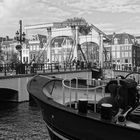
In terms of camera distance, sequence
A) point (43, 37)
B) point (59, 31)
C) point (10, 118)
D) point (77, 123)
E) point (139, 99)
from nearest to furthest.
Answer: point (77, 123) < point (139, 99) < point (10, 118) < point (59, 31) < point (43, 37)

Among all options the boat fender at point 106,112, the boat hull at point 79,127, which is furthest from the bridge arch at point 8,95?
the boat fender at point 106,112

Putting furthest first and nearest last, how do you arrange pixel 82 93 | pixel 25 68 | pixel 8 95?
pixel 25 68
pixel 8 95
pixel 82 93

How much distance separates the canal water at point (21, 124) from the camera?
464 inches

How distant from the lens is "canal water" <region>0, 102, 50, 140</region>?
38.6 feet

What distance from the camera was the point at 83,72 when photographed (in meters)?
32.2

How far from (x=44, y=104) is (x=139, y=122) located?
304cm

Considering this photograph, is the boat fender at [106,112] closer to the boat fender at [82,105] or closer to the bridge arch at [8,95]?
the boat fender at [82,105]

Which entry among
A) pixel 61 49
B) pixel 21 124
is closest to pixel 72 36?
pixel 21 124

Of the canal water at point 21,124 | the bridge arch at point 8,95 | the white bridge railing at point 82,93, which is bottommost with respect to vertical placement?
the canal water at point 21,124

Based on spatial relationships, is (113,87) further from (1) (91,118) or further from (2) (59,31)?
(2) (59,31)

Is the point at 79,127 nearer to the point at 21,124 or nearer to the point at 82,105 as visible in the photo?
the point at 82,105

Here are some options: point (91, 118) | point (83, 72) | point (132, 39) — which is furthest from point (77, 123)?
point (132, 39)

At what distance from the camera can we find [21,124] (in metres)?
13.8

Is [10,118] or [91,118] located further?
[10,118]
